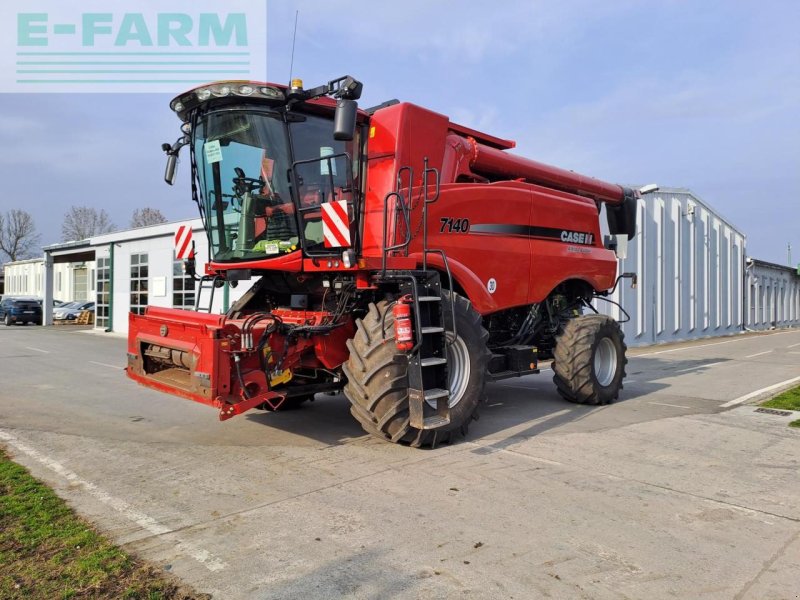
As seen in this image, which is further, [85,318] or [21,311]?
[85,318]

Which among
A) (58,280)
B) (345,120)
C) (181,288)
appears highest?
(58,280)

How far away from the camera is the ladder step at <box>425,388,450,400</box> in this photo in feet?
17.2

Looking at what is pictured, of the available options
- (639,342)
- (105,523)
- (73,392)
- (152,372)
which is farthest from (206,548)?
(639,342)

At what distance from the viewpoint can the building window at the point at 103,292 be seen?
2572 centimetres

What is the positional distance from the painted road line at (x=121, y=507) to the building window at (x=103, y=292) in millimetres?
21609

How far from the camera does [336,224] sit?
5.46m

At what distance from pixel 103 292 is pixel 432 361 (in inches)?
977

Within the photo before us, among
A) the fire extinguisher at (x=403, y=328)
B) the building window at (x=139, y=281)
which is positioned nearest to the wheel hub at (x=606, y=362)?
the fire extinguisher at (x=403, y=328)

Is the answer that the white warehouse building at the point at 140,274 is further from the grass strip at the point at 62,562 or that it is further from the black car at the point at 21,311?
the grass strip at the point at 62,562

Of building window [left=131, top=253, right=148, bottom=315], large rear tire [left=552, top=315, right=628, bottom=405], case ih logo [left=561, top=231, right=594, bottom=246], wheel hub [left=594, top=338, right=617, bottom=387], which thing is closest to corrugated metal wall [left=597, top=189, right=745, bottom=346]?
case ih logo [left=561, top=231, right=594, bottom=246]

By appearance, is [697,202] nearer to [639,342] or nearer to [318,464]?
[639,342]

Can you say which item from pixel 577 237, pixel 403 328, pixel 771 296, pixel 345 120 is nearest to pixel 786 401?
pixel 577 237

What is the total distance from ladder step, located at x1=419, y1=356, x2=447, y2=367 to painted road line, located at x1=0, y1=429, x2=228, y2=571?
247 cm

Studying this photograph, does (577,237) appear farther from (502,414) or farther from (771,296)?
(771,296)
